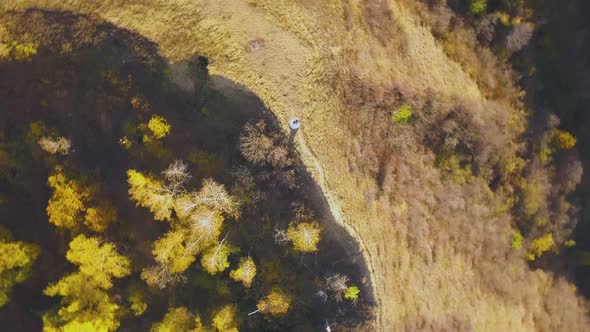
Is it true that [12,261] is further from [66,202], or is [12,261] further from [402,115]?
[402,115]

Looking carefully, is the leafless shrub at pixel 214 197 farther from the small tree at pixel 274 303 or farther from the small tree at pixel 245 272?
the small tree at pixel 274 303

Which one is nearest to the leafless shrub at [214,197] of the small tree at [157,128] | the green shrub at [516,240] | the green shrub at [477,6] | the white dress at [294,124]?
the small tree at [157,128]

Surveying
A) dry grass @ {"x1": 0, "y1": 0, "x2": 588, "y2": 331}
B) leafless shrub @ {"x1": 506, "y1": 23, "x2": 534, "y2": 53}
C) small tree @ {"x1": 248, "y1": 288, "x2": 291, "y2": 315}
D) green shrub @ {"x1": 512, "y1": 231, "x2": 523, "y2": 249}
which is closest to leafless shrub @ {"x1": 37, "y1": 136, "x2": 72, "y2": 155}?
dry grass @ {"x1": 0, "y1": 0, "x2": 588, "y2": 331}

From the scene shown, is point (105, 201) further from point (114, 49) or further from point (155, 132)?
point (114, 49)

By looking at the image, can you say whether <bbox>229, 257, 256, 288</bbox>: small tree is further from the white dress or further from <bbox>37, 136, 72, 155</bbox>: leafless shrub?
<bbox>37, 136, 72, 155</bbox>: leafless shrub

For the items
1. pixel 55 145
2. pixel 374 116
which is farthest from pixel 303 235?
pixel 55 145

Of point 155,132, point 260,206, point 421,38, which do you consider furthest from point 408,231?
point 155,132
